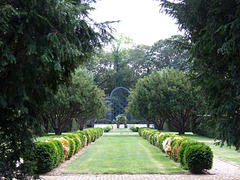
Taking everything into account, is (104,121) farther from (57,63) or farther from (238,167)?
(57,63)

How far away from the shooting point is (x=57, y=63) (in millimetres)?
3676

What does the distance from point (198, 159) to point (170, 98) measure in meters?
15.4

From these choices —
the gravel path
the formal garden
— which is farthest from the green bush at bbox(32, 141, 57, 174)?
the gravel path

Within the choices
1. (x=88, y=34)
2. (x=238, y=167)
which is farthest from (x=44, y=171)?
(x=238, y=167)

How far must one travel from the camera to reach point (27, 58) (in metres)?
3.93

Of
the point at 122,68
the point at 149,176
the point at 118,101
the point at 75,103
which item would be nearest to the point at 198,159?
the point at 149,176

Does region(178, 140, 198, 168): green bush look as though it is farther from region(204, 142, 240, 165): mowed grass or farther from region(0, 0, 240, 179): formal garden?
region(204, 142, 240, 165): mowed grass

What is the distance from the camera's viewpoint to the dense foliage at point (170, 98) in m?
22.5

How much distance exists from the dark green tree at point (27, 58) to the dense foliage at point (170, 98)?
1859 centimetres

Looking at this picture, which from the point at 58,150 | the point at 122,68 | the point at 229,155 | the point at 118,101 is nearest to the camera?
the point at 58,150

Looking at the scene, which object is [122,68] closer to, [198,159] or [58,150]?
[58,150]

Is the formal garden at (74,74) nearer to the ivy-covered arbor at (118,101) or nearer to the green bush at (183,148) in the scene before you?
the green bush at (183,148)

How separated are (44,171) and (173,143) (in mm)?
5077

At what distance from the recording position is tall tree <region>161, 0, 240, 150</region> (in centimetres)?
477
